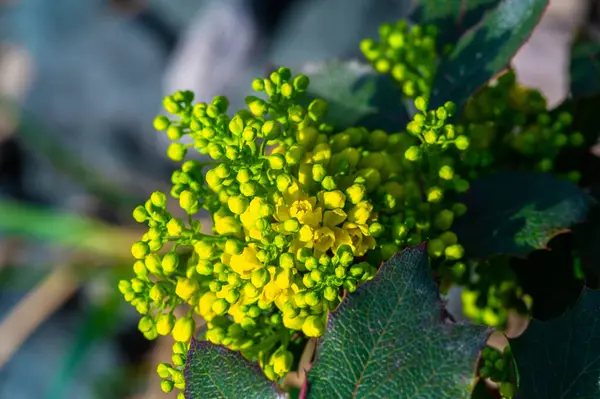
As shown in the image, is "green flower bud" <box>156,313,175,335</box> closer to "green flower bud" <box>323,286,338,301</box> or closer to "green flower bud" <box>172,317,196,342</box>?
"green flower bud" <box>172,317,196,342</box>

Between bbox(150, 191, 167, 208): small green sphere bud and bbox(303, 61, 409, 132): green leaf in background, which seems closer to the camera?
bbox(150, 191, 167, 208): small green sphere bud

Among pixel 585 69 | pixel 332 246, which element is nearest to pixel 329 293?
pixel 332 246

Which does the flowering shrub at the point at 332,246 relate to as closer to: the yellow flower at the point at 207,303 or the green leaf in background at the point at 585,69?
the yellow flower at the point at 207,303

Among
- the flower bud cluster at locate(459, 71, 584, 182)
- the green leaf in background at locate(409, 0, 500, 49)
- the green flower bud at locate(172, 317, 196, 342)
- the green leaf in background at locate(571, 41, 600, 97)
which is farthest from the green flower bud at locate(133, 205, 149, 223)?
the green leaf in background at locate(571, 41, 600, 97)

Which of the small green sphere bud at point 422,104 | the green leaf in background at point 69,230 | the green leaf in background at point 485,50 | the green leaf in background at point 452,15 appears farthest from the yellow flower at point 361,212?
the green leaf in background at point 69,230

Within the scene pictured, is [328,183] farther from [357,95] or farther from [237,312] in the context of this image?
[357,95]

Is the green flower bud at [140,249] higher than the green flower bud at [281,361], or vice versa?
the green flower bud at [140,249]
